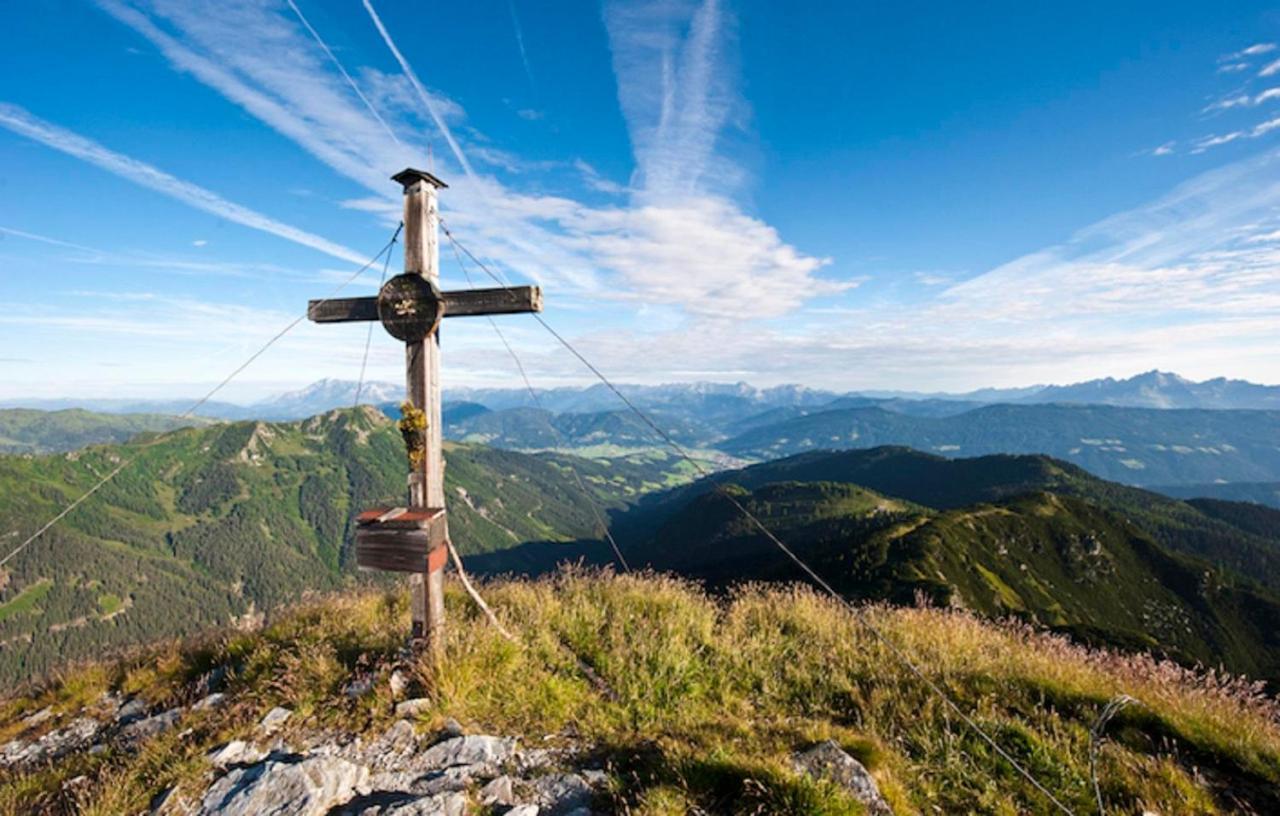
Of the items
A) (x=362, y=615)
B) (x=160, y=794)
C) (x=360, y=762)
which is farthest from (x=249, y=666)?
(x=360, y=762)

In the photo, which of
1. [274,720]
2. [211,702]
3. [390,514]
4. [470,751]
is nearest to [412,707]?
[470,751]

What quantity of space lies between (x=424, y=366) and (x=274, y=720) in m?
4.45

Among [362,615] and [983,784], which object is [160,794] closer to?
[362,615]

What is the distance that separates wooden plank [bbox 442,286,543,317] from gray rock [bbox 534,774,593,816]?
5.31 m

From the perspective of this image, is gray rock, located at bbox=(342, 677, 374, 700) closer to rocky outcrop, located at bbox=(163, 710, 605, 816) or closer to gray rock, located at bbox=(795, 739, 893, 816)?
rocky outcrop, located at bbox=(163, 710, 605, 816)

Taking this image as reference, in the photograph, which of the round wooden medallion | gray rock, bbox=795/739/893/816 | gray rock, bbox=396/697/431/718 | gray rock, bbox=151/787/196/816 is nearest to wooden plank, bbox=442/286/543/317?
the round wooden medallion

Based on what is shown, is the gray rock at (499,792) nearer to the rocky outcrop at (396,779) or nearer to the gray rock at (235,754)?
the rocky outcrop at (396,779)

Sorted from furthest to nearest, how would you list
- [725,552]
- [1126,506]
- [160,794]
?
[1126,506], [725,552], [160,794]

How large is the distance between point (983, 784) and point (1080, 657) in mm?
4571

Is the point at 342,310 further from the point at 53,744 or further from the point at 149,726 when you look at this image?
the point at 53,744

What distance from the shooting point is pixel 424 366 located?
733 centimetres

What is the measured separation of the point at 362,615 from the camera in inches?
341

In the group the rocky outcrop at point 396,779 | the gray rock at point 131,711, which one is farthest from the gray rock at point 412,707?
the gray rock at point 131,711

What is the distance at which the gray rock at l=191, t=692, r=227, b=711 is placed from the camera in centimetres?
674
